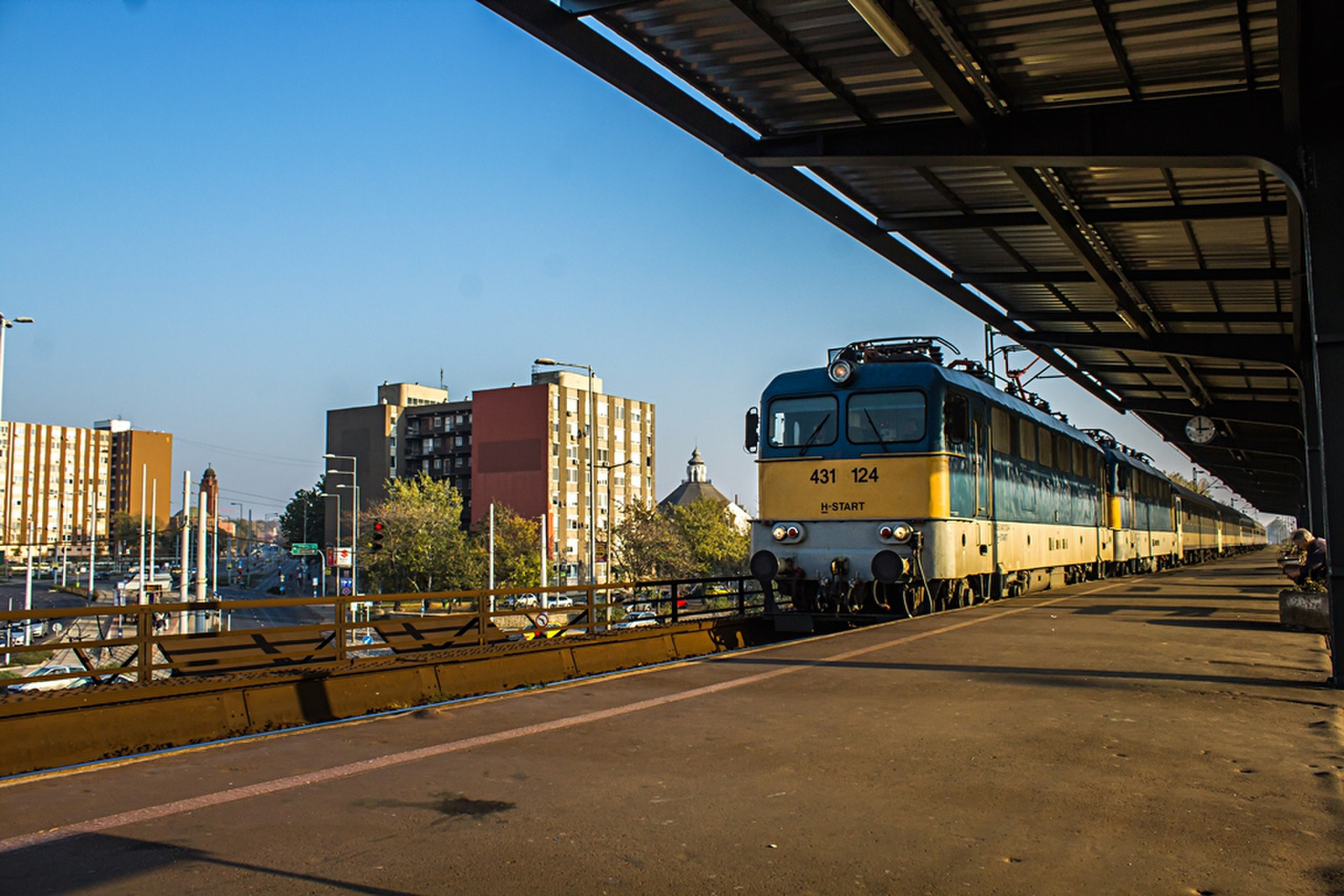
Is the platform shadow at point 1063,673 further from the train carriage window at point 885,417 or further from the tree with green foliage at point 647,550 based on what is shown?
the tree with green foliage at point 647,550

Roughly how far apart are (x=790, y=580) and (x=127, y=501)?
15865 centimetres

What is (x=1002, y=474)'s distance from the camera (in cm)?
1853

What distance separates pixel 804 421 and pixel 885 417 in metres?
1.33

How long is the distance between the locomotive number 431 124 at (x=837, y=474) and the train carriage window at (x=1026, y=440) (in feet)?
17.3

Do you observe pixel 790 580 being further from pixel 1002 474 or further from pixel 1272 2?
pixel 1272 2

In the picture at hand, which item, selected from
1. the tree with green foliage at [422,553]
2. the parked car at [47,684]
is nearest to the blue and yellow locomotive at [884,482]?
the parked car at [47,684]

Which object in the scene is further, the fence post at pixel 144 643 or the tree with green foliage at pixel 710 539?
the tree with green foliage at pixel 710 539

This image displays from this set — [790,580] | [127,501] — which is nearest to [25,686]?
[790,580]

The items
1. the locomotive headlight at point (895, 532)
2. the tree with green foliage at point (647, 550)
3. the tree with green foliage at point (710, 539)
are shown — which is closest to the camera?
the locomotive headlight at point (895, 532)

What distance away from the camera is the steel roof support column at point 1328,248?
984 cm

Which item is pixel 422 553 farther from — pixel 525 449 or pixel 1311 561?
pixel 1311 561

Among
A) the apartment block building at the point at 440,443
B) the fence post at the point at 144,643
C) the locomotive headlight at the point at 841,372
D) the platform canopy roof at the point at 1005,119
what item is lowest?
the fence post at the point at 144,643

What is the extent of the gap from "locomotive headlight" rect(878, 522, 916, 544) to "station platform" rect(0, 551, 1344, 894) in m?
4.63

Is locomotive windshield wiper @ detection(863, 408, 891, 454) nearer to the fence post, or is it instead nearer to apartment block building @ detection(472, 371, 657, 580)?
the fence post
